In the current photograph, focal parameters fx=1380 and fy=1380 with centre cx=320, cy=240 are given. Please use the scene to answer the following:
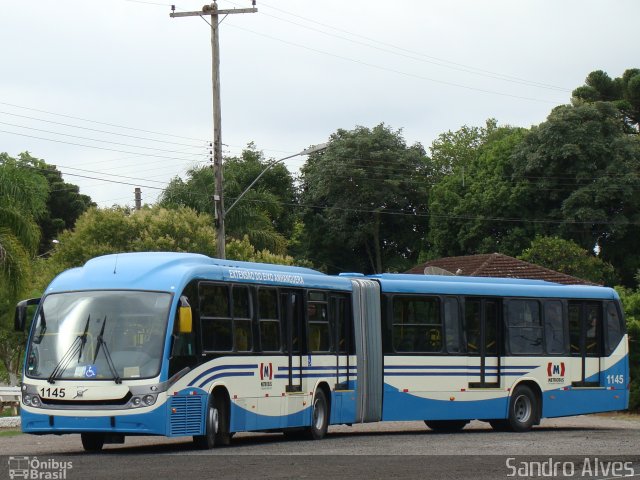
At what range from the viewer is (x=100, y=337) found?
19062 mm

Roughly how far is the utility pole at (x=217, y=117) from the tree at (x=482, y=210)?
3447cm

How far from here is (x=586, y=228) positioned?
66.6 meters

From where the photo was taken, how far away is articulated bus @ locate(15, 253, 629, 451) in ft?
62.0

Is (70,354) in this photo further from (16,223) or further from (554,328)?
(16,223)

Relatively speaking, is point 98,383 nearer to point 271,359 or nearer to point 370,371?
point 271,359

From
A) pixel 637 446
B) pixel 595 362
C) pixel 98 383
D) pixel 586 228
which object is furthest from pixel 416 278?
pixel 586 228

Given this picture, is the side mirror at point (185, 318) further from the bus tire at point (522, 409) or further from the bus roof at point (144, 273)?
the bus tire at point (522, 409)

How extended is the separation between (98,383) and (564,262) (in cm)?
4355

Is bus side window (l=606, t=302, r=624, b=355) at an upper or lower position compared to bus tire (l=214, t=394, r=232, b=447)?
upper

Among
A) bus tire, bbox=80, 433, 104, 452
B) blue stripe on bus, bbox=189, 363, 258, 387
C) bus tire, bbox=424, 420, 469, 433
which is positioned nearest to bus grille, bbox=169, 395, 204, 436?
blue stripe on bus, bbox=189, 363, 258, 387

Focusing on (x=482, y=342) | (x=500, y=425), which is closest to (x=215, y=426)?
(x=482, y=342)

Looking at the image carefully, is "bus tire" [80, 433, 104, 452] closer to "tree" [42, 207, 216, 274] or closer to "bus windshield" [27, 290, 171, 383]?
"bus windshield" [27, 290, 171, 383]

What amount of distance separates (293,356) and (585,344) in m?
8.01

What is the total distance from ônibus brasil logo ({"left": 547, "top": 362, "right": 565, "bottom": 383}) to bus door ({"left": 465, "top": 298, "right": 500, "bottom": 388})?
138cm
